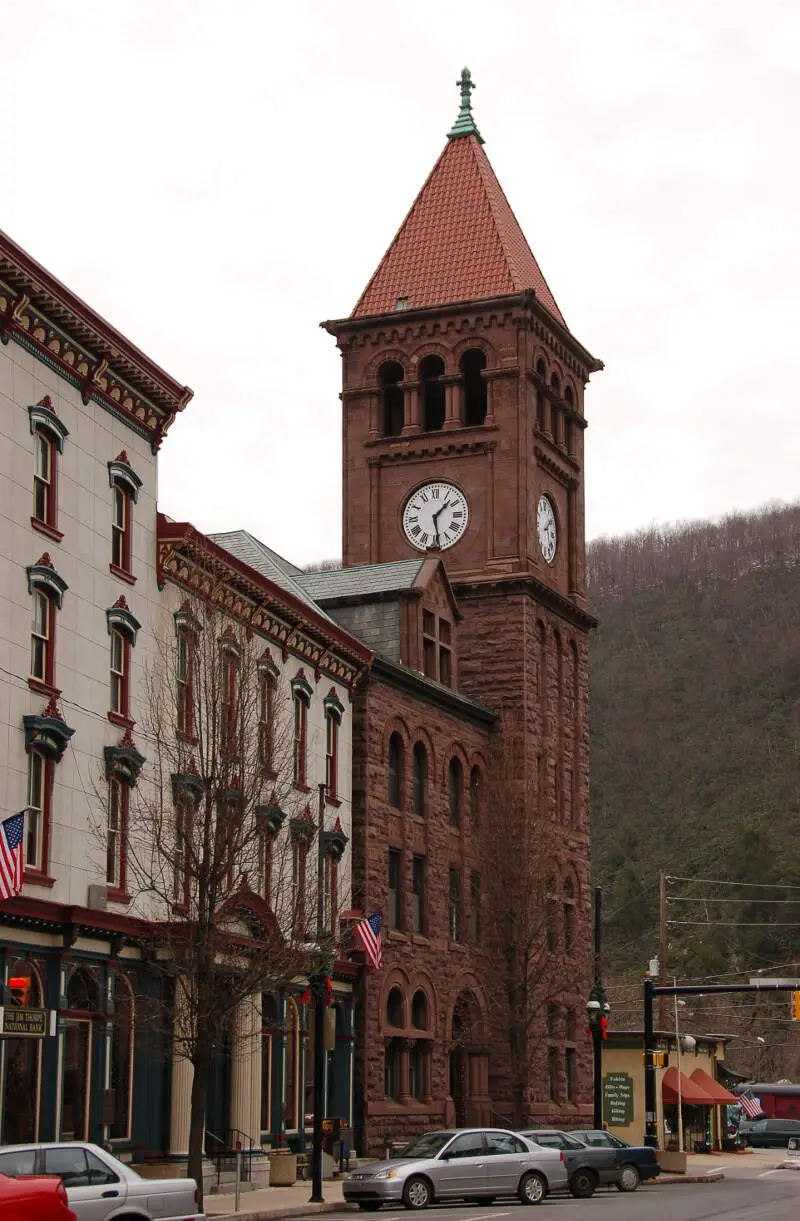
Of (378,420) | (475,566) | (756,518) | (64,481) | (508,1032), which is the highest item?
(756,518)

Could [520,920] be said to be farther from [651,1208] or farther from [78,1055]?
[78,1055]

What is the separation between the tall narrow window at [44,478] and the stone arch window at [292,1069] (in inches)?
596

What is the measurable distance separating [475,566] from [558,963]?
12906mm

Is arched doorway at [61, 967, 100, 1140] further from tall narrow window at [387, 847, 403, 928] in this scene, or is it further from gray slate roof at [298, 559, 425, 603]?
gray slate roof at [298, 559, 425, 603]

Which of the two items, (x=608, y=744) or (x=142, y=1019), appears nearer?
(x=142, y=1019)

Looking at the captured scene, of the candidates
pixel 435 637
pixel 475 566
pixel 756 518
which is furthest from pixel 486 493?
pixel 756 518

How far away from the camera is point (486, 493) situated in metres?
60.0

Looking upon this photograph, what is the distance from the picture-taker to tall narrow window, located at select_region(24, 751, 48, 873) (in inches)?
1297

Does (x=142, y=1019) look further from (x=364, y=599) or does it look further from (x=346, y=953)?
(x=364, y=599)

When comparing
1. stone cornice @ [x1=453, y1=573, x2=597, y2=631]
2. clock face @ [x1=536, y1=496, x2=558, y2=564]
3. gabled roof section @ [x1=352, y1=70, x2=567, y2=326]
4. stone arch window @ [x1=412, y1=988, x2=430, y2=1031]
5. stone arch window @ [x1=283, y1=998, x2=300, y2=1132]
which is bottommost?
stone arch window @ [x1=283, y1=998, x2=300, y2=1132]

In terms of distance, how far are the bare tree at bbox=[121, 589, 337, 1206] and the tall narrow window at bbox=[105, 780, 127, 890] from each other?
244 mm

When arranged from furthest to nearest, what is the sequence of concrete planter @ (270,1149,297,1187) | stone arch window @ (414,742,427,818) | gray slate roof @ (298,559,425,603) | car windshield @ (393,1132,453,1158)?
gray slate roof @ (298,559,425,603) < stone arch window @ (414,742,427,818) < concrete planter @ (270,1149,297,1187) < car windshield @ (393,1132,453,1158)

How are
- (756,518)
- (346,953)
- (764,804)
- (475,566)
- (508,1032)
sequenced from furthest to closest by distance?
(756,518), (764,804), (475,566), (508,1032), (346,953)

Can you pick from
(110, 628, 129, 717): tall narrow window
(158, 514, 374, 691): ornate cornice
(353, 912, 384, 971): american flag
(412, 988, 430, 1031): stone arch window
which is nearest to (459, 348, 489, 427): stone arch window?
(158, 514, 374, 691): ornate cornice
